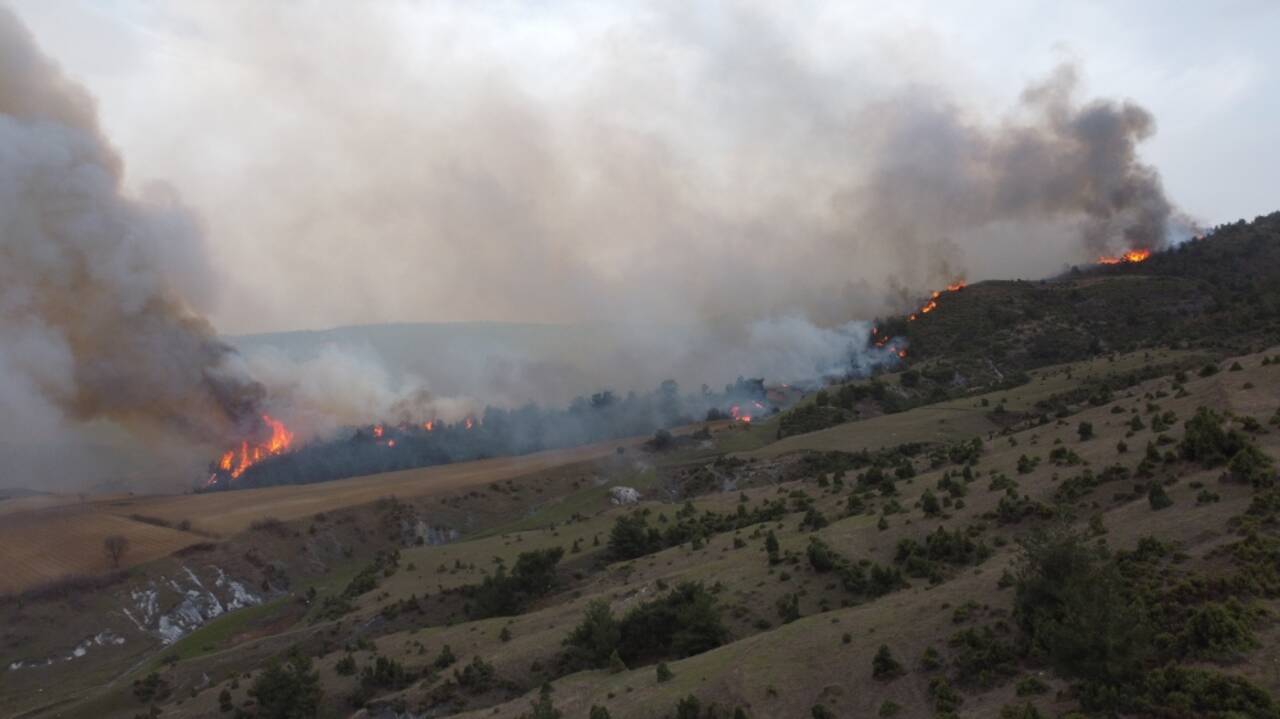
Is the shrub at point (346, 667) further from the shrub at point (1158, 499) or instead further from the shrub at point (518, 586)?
the shrub at point (1158, 499)

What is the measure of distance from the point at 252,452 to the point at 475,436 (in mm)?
43487

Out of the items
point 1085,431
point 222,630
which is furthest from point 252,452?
point 1085,431

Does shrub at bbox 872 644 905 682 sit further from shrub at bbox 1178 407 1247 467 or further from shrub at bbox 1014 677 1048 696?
shrub at bbox 1178 407 1247 467

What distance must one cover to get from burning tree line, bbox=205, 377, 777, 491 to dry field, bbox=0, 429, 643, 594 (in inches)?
433

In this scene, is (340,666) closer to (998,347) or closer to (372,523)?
(372,523)

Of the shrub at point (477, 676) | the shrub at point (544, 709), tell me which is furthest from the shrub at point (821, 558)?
the shrub at point (477, 676)

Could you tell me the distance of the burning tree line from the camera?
144 m

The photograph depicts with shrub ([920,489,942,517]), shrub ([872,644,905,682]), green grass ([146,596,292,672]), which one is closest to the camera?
shrub ([872,644,905,682])

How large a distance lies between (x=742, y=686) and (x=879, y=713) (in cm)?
672

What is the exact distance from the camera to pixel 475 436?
170 metres

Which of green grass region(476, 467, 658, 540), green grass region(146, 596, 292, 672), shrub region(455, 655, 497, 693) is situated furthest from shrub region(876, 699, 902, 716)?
green grass region(476, 467, 658, 540)

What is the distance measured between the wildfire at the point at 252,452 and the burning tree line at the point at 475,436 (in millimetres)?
169

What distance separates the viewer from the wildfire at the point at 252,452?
141375mm

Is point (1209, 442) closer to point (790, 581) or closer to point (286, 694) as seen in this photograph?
point (790, 581)
